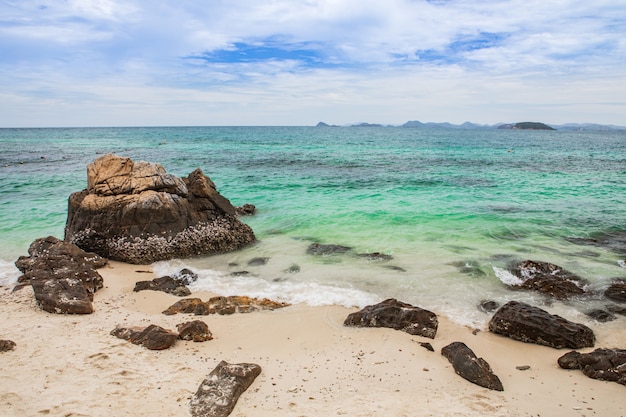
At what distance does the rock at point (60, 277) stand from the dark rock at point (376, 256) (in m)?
6.49

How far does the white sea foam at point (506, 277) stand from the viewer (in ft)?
30.7

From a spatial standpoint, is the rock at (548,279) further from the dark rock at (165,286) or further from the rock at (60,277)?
the rock at (60,277)

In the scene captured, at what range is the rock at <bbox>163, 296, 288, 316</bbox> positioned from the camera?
7.73 m

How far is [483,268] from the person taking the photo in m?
10.2

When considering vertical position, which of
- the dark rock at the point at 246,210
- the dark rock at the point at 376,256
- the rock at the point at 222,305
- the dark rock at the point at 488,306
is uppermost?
the dark rock at the point at 246,210

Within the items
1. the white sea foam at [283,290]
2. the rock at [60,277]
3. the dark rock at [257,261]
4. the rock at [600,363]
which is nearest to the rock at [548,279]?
the rock at [600,363]

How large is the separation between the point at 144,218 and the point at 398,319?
24.9 ft

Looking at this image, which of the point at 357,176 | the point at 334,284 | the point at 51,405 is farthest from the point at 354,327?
the point at 357,176

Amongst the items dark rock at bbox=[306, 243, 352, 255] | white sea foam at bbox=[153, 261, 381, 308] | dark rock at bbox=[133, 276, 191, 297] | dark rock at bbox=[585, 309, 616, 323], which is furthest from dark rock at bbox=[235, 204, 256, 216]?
dark rock at bbox=[585, 309, 616, 323]

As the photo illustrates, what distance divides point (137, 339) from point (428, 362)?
443 centimetres

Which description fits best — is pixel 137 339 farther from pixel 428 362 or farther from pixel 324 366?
pixel 428 362

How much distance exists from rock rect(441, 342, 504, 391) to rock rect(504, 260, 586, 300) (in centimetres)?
396

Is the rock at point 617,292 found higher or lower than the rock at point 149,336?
lower

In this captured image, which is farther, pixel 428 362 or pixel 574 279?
pixel 574 279
